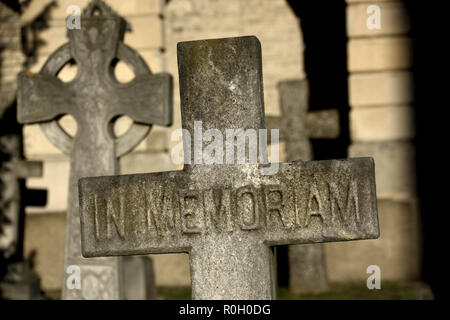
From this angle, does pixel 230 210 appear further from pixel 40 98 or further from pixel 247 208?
pixel 40 98

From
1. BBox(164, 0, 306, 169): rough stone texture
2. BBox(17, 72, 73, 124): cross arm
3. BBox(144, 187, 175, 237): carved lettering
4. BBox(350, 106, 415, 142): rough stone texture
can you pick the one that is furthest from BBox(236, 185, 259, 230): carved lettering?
BBox(164, 0, 306, 169): rough stone texture

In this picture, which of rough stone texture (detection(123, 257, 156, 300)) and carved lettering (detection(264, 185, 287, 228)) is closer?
carved lettering (detection(264, 185, 287, 228))

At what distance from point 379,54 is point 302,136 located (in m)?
1.35

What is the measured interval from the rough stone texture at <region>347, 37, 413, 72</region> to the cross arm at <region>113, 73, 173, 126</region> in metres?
2.50

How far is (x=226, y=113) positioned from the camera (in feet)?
10.3

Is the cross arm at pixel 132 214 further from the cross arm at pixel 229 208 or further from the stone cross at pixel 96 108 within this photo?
the stone cross at pixel 96 108

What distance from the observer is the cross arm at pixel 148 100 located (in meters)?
5.18

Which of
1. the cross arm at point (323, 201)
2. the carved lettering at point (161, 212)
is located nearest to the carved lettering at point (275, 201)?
the cross arm at point (323, 201)

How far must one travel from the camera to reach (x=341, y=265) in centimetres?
702

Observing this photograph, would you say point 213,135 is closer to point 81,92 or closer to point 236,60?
point 236,60

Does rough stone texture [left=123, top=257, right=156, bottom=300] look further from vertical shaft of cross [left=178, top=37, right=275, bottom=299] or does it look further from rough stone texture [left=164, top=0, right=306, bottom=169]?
vertical shaft of cross [left=178, top=37, right=275, bottom=299]

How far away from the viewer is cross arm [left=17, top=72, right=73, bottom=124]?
534cm

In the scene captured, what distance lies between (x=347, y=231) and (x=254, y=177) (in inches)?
17.8

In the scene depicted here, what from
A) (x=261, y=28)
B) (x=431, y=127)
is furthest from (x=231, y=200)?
(x=261, y=28)
